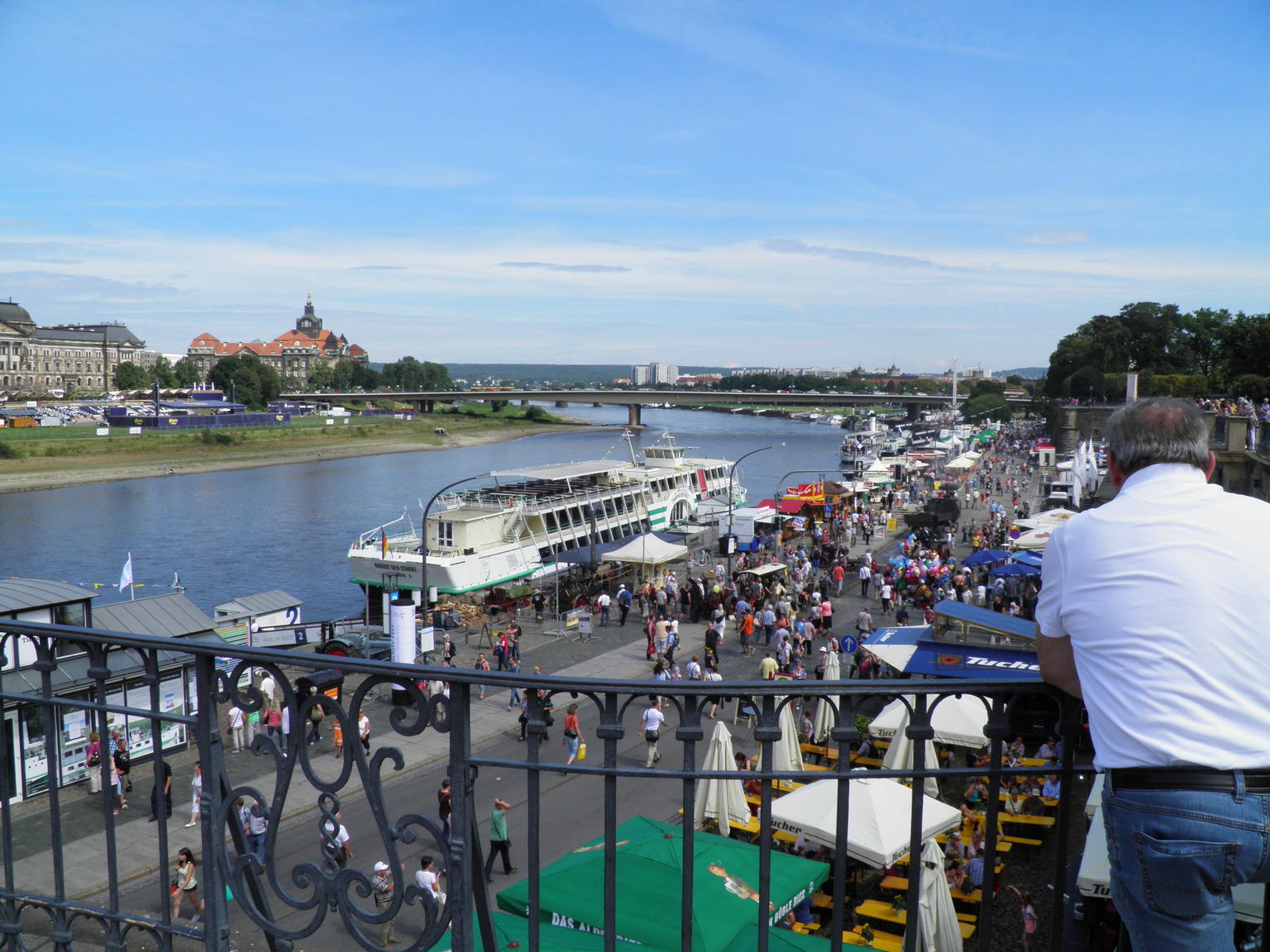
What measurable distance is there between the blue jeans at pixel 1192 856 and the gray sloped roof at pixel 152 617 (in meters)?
18.0

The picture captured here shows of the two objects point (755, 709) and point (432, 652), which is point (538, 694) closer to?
point (755, 709)

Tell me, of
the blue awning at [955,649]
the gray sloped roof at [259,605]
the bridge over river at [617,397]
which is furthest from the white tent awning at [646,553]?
the bridge over river at [617,397]

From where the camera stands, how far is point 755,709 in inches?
125

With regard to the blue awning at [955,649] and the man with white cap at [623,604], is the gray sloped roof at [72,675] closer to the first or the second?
the blue awning at [955,649]

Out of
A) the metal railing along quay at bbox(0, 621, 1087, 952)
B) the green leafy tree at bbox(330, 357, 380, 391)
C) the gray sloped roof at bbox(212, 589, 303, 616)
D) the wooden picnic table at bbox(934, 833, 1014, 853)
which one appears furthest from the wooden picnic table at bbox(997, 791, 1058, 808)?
the green leafy tree at bbox(330, 357, 380, 391)

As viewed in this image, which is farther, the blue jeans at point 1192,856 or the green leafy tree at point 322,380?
the green leafy tree at point 322,380

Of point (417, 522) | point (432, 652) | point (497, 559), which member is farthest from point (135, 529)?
point (432, 652)

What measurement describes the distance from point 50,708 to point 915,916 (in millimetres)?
3334

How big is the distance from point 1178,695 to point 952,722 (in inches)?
476

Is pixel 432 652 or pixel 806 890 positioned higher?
pixel 806 890

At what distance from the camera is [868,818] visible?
10711 mm

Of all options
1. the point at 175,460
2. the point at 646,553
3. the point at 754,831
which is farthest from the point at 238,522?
the point at 754,831

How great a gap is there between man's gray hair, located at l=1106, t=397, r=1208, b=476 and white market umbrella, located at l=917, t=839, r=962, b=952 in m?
7.61

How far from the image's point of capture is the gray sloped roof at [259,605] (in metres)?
24.6
